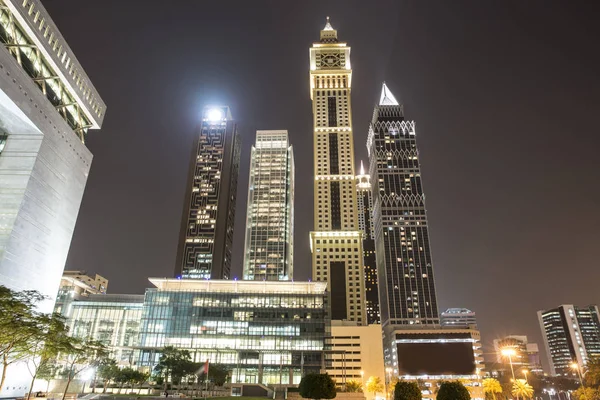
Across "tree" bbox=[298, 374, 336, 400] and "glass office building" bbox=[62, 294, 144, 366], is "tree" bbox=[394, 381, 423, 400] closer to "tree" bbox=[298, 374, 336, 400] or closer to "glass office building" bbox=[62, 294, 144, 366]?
"tree" bbox=[298, 374, 336, 400]

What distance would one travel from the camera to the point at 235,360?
122750 millimetres

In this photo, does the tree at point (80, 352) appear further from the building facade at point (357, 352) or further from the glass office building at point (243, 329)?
the building facade at point (357, 352)

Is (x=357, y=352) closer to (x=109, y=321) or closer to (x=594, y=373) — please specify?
(x=594, y=373)

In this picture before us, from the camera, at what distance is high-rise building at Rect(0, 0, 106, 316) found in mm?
78312

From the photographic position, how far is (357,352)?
168m

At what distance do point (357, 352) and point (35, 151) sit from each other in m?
136

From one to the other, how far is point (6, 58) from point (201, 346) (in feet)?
293

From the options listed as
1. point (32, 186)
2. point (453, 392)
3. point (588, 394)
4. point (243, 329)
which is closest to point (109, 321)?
point (243, 329)

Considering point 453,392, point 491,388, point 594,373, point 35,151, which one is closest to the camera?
point 453,392

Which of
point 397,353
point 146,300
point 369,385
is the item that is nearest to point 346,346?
point 397,353

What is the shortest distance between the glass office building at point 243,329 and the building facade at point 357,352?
1632 inches

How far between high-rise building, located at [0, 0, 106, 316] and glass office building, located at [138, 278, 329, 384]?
39.0 metres

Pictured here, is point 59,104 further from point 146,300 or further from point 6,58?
point 146,300

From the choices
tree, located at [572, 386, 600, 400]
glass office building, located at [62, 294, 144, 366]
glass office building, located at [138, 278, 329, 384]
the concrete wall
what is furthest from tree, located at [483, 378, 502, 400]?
the concrete wall
